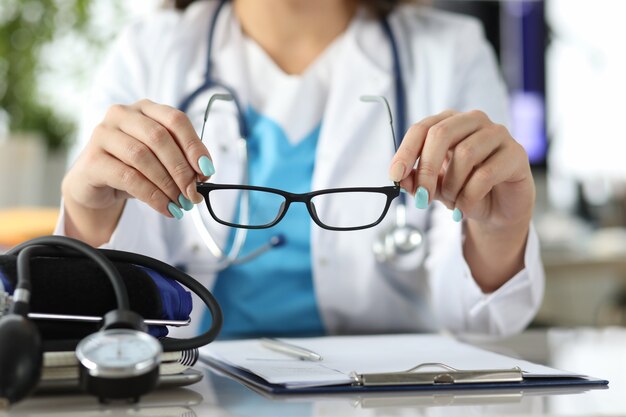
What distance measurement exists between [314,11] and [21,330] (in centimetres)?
80

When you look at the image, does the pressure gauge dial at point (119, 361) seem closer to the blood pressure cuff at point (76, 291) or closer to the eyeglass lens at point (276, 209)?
the blood pressure cuff at point (76, 291)

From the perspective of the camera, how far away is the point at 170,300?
542 millimetres

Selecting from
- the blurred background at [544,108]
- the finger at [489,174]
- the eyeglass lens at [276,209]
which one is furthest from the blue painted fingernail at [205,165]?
the blurred background at [544,108]

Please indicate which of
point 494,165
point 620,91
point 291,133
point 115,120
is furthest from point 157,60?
point 620,91

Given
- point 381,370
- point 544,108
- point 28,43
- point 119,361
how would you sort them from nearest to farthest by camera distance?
point 119,361 < point 381,370 < point 28,43 < point 544,108

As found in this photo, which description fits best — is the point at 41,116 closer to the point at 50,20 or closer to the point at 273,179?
the point at 50,20

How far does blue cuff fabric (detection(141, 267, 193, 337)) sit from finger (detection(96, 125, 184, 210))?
9 centimetres

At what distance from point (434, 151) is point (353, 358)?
18cm

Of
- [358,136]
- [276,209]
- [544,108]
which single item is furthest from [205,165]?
[544,108]

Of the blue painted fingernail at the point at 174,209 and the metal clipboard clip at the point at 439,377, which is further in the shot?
the blue painted fingernail at the point at 174,209

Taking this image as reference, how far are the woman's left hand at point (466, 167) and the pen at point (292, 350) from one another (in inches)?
5.7

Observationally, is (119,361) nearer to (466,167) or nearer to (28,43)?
(466,167)

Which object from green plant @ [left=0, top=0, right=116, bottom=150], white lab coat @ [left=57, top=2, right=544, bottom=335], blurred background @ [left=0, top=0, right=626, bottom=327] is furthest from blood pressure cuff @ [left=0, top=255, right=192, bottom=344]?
green plant @ [left=0, top=0, right=116, bottom=150]

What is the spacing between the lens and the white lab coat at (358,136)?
96cm
